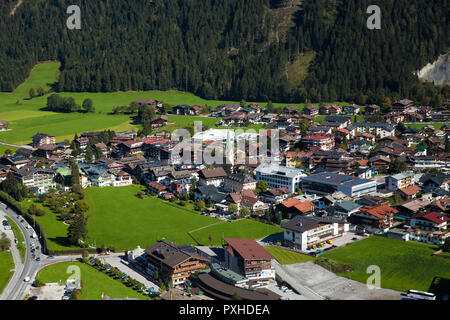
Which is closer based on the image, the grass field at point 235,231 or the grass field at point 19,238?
the grass field at point 19,238

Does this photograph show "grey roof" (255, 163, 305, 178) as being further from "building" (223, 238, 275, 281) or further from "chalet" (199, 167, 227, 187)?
"building" (223, 238, 275, 281)

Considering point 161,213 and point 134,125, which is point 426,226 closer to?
point 161,213

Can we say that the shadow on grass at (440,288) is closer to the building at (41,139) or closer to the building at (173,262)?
the building at (173,262)

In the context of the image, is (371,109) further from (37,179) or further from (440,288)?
(440,288)

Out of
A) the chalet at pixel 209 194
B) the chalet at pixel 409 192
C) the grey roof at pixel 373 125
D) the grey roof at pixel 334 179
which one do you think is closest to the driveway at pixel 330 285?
the chalet at pixel 209 194

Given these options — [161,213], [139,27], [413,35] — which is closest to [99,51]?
[139,27]

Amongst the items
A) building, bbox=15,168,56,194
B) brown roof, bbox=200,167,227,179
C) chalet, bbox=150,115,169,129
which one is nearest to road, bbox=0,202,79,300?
building, bbox=15,168,56,194
